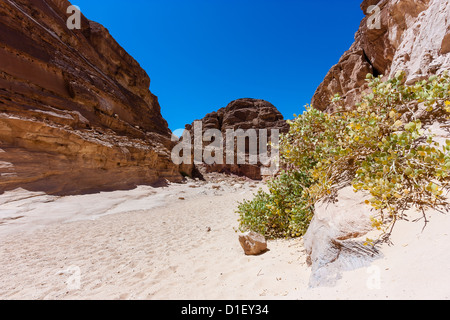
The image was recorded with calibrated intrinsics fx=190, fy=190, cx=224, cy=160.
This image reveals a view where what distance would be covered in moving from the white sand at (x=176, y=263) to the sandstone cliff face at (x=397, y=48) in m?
3.67

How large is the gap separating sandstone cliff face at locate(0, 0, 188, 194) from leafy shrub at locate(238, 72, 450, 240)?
13.8 meters

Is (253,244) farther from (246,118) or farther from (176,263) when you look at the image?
(246,118)

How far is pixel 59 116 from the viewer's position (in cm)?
1366

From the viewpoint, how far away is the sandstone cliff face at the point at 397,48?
3.51 m

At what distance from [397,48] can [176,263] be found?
877 centimetres

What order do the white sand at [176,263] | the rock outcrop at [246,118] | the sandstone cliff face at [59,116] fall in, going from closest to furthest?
the white sand at [176,263] < the sandstone cliff face at [59,116] < the rock outcrop at [246,118]

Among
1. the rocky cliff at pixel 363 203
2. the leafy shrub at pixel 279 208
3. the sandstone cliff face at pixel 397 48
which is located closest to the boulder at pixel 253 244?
the leafy shrub at pixel 279 208

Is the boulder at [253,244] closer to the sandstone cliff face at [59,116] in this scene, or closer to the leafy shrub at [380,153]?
the leafy shrub at [380,153]

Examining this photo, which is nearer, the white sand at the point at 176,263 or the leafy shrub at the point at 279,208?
the white sand at the point at 176,263

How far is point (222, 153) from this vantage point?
141 feet

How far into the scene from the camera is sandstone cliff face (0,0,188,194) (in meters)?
11.3

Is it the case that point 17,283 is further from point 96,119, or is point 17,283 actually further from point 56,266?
point 96,119
